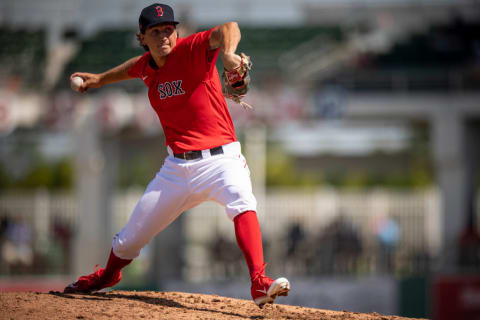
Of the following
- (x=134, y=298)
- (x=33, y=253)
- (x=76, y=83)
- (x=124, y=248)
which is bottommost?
(x=33, y=253)

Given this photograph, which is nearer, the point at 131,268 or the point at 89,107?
the point at 89,107

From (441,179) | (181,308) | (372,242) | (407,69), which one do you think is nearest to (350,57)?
(407,69)

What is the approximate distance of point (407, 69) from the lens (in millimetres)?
18891

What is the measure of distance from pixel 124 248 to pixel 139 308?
1.57ft

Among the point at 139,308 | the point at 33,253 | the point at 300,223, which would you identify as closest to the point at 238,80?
the point at 139,308

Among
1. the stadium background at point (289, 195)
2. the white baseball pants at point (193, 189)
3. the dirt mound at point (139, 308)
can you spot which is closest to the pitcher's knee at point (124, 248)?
the white baseball pants at point (193, 189)

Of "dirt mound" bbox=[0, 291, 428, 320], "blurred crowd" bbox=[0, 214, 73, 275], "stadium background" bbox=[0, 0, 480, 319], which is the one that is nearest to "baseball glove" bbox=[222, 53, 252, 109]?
"dirt mound" bbox=[0, 291, 428, 320]

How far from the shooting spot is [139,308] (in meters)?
4.93

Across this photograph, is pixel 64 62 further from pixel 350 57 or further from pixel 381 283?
pixel 381 283

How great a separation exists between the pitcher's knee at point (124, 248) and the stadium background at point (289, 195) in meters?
8.08

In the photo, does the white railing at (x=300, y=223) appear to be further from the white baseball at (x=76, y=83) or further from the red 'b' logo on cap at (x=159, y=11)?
the red 'b' logo on cap at (x=159, y=11)

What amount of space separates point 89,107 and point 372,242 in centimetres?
703

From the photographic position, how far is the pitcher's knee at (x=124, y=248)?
5145mm

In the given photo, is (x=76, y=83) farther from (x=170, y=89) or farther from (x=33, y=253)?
(x=33, y=253)
